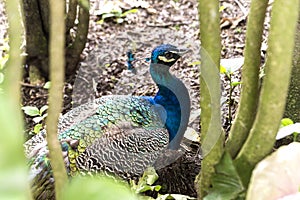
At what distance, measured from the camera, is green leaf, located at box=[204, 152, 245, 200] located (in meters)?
1.21

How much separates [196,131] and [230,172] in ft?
3.97

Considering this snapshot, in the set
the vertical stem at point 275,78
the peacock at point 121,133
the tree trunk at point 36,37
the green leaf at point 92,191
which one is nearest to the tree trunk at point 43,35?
the tree trunk at point 36,37

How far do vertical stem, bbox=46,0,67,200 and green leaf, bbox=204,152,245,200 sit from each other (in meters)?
0.60

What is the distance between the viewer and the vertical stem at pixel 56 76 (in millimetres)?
523

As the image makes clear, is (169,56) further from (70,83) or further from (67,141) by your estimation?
(70,83)

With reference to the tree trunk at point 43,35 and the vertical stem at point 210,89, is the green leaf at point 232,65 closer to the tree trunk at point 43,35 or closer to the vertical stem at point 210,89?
the vertical stem at point 210,89

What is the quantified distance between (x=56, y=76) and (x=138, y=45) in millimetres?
2668

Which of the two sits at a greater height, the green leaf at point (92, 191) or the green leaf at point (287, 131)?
the green leaf at point (92, 191)

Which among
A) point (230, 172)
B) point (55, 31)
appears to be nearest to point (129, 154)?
point (230, 172)

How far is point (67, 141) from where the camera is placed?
2.01 meters

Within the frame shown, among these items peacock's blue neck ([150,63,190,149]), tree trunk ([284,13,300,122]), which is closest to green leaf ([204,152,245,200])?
tree trunk ([284,13,300,122])

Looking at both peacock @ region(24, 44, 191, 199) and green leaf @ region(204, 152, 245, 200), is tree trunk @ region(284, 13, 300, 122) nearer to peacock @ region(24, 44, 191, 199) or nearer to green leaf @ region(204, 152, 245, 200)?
peacock @ region(24, 44, 191, 199)

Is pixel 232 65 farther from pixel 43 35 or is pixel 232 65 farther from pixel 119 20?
pixel 119 20

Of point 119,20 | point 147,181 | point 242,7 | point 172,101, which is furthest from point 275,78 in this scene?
point 119,20
